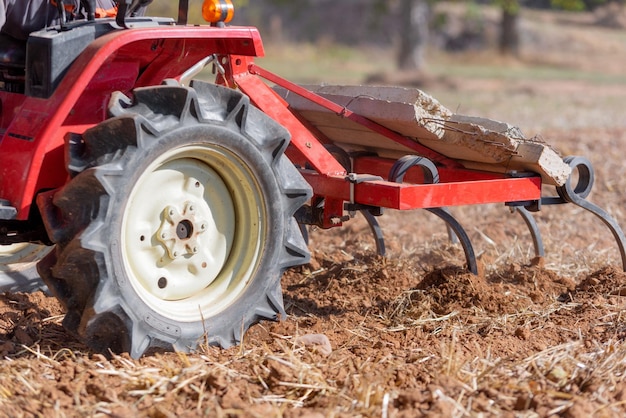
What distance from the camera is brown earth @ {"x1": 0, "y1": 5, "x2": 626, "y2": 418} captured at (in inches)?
129

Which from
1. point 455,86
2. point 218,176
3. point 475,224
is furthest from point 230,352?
point 455,86

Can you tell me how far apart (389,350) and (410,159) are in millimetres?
933

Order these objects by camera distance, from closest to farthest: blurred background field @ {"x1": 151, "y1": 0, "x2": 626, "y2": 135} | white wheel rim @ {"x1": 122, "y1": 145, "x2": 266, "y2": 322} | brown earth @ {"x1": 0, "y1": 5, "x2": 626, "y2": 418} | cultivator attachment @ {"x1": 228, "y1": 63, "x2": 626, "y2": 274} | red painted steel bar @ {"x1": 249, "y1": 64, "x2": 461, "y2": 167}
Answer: brown earth @ {"x1": 0, "y1": 5, "x2": 626, "y2": 418} < white wheel rim @ {"x1": 122, "y1": 145, "x2": 266, "y2": 322} < cultivator attachment @ {"x1": 228, "y1": 63, "x2": 626, "y2": 274} < red painted steel bar @ {"x1": 249, "y1": 64, "x2": 461, "y2": 167} < blurred background field @ {"x1": 151, "y1": 0, "x2": 626, "y2": 135}

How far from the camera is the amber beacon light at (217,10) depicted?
4.14m

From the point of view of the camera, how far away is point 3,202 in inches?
142

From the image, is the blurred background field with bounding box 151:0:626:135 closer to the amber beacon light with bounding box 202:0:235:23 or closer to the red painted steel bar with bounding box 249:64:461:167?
the red painted steel bar with bounding box 249:64:461:167

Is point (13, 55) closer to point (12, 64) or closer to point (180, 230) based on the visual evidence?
point (12, 64)

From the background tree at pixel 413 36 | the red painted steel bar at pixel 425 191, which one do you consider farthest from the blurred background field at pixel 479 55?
the red painted steel bar at pixel 425 191

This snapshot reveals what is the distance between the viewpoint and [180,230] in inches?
154

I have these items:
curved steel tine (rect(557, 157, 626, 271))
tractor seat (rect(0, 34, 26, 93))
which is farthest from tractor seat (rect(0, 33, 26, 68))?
curved steel tine (rect(557, 157, 626, 271))

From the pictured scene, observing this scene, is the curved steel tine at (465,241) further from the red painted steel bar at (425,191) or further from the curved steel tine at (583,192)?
the curved steel tine at (583,192)

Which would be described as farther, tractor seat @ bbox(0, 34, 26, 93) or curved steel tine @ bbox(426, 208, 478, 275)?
curved steel tine @ bbox(426, 208, 478, 275)

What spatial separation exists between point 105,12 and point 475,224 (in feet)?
10.7

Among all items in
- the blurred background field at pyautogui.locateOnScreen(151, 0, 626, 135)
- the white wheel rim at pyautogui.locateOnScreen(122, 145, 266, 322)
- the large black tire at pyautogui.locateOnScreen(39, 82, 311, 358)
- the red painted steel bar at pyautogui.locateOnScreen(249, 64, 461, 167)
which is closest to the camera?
the large black tire at pyautogui.locateOnScreen(39, 82, 311, 358)
